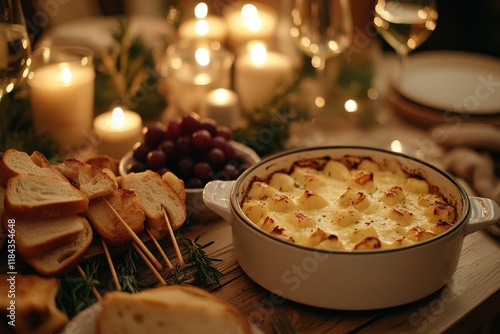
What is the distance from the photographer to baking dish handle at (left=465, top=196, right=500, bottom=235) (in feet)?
4.13

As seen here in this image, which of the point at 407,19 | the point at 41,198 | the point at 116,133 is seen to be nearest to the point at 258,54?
the point at 407,19

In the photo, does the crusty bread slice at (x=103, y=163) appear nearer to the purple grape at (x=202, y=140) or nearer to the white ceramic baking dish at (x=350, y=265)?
the purple grape at (x=202, y=140)

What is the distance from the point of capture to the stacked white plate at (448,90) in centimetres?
212

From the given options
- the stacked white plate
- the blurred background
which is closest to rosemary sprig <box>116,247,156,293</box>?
the stacked white plate

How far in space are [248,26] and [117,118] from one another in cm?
100

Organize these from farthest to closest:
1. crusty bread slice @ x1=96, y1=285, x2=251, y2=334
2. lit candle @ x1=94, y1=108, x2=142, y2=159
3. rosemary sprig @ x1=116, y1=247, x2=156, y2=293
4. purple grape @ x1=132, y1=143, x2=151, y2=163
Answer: lit candle @ x1=94, y1=108, x2=142, y2=159
purple grape @ x1=132, y1=143, x2=151, y2=163
rosemary sprig @ x1=116, y1=247, x2=156, y2=293
crusty bread slice @ x1=96, y1=285, x2=251, y2=334

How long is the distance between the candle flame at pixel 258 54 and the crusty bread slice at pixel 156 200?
0.98m

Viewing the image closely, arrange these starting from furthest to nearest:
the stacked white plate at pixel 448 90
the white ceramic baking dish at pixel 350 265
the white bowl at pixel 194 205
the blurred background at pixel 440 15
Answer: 1. the blurred background at pixel 440 15
2. the stacked white plate at pixel 448 90
3. the white bowl at pixel 194 205
4. the white ceramic baking dish at pixel 350 265

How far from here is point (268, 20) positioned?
276 centimetres

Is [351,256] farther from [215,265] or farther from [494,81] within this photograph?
[494,81]

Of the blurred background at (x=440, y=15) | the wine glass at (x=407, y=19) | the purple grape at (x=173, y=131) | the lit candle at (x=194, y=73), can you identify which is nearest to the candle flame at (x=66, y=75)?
the lit candle at (x=194, y=73)

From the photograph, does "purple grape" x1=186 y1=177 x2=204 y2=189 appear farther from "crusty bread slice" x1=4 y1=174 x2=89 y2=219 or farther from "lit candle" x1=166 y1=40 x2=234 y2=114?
"lit candle" x1=166 y1=40 x2=234 y2=114

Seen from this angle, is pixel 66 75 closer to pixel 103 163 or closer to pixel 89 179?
pixel 103 163

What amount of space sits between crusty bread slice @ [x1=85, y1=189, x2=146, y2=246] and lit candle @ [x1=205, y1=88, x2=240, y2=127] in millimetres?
750
